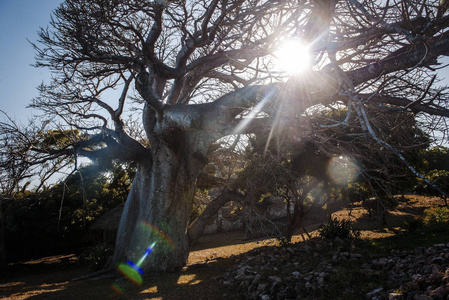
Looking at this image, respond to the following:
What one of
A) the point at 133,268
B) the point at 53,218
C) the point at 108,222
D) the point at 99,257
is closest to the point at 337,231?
the point at 133,268

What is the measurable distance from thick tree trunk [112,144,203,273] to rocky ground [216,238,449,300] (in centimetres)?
168

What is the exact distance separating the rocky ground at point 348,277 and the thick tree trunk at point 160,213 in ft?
5.52

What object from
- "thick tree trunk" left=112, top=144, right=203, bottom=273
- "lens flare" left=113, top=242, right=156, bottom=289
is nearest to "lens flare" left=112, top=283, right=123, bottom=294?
"lens flare" left=113, top=242, right=156, bottom=289

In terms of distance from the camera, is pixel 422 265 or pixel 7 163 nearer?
pixel 422 265

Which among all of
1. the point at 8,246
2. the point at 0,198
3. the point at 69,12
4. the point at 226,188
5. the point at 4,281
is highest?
the point at 69,12

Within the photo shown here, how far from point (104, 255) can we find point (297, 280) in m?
6.24

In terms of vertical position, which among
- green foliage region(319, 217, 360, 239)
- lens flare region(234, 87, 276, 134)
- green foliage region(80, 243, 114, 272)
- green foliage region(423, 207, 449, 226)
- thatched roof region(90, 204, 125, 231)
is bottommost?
green foliage region(423, 207, 449, 226)

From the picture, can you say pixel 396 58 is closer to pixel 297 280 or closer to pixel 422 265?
pixel 422 265

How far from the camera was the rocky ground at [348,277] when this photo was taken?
281 cm

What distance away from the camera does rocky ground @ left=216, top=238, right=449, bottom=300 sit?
2.81 meters

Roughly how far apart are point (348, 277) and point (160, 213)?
4.41 meters

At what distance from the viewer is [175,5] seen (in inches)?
223

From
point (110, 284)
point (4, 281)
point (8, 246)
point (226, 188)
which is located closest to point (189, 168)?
point (226, 188)

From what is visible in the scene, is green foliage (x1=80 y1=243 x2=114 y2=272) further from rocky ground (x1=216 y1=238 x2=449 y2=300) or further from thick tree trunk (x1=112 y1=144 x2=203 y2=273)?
rocky ground (x1=216 y1=238 x2=449 y2=300)
